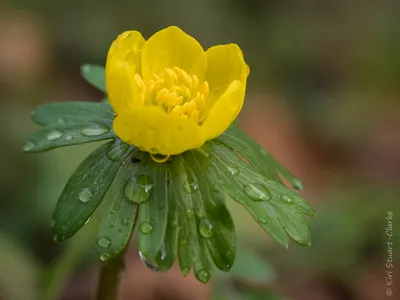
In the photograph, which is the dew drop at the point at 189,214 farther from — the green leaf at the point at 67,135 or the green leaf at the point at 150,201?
the green leaf at the point at 67,135

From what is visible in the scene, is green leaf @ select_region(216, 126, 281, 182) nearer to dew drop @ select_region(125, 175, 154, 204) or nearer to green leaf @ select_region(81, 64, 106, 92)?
dew drop @ select_region(125, 175, 154, 204)

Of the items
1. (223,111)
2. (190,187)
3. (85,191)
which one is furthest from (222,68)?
(85,191)

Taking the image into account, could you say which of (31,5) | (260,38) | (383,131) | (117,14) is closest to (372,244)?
(383,131)

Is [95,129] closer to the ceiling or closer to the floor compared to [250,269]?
closer to the ceiling

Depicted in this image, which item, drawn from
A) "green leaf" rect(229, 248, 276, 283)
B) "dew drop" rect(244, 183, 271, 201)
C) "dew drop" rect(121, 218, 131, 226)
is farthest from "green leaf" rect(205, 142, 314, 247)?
"green leaf" rect(229, 248, 276, 283)

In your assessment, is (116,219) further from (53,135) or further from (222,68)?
(222,68)

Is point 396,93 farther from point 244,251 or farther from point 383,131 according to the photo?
point 244,251
